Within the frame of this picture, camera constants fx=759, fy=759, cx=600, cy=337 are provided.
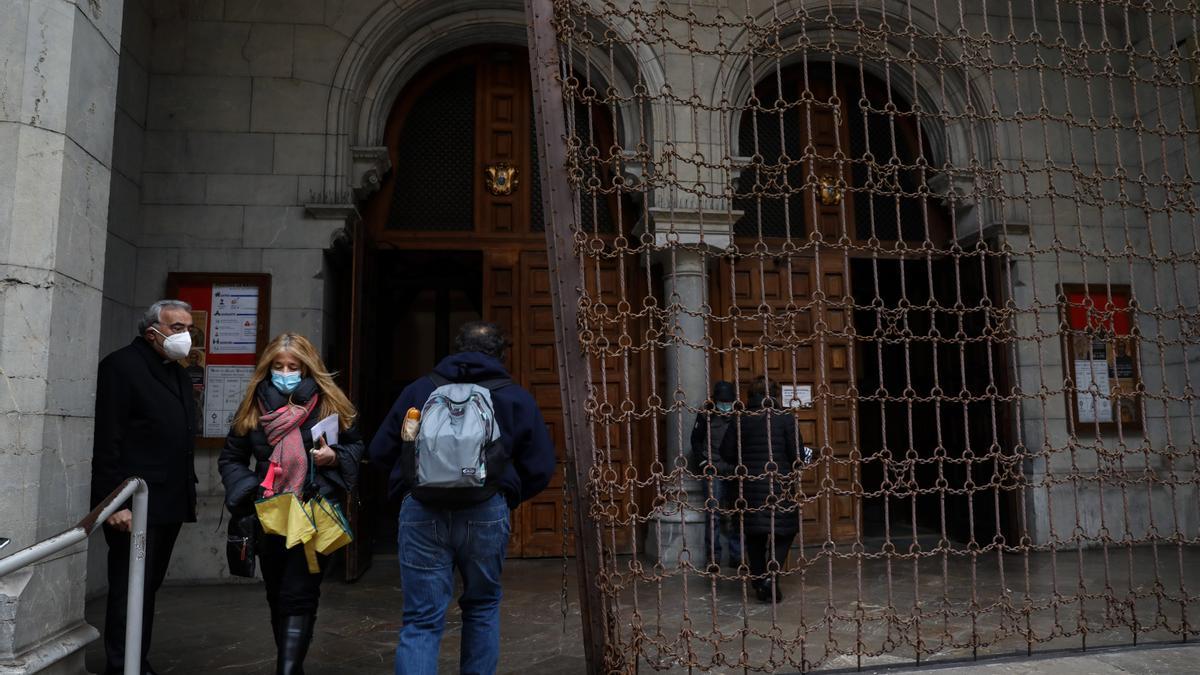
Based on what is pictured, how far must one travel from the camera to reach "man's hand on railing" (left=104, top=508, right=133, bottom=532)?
3.18 m

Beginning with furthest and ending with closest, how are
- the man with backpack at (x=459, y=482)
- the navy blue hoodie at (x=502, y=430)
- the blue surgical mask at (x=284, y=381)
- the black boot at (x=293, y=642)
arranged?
1. the blue surgical mask at (x=284, y=381)
2. the black boot at (x=293, y=642)
3. the navy blue hoodie at (x=502, y=430)
4. the man with backpack at (x=459, y=482)

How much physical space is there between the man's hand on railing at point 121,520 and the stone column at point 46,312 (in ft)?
0.39

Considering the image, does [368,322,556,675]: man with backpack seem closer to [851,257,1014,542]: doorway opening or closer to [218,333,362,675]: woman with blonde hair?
[218,333,362,675]: woman with blonde hair

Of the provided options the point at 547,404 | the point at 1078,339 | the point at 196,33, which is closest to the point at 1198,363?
the point at 1078,339

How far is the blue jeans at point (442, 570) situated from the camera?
2891 millimetres

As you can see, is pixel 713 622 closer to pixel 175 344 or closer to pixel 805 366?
pixel 175 344

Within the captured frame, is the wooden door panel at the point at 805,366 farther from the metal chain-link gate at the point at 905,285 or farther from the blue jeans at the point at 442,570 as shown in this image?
the blue jeans at the point at 442,570

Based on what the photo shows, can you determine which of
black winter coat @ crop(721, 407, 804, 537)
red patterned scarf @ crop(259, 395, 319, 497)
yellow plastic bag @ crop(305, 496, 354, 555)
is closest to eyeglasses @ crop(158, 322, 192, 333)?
red patterned scarf @ crop(259, 395, 319, 497)

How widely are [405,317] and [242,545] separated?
7.57 metres

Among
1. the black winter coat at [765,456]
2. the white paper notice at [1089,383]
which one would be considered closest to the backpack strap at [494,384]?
the black winter coat at [765,456]

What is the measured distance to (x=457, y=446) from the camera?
277 centimetres

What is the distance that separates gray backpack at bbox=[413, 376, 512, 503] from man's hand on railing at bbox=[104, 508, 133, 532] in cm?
133

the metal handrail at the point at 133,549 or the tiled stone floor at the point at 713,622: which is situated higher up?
the metal handrail at the point at 133,549

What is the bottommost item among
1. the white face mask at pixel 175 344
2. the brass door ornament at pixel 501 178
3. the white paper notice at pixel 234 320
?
the white face mask at pixel 175 344
